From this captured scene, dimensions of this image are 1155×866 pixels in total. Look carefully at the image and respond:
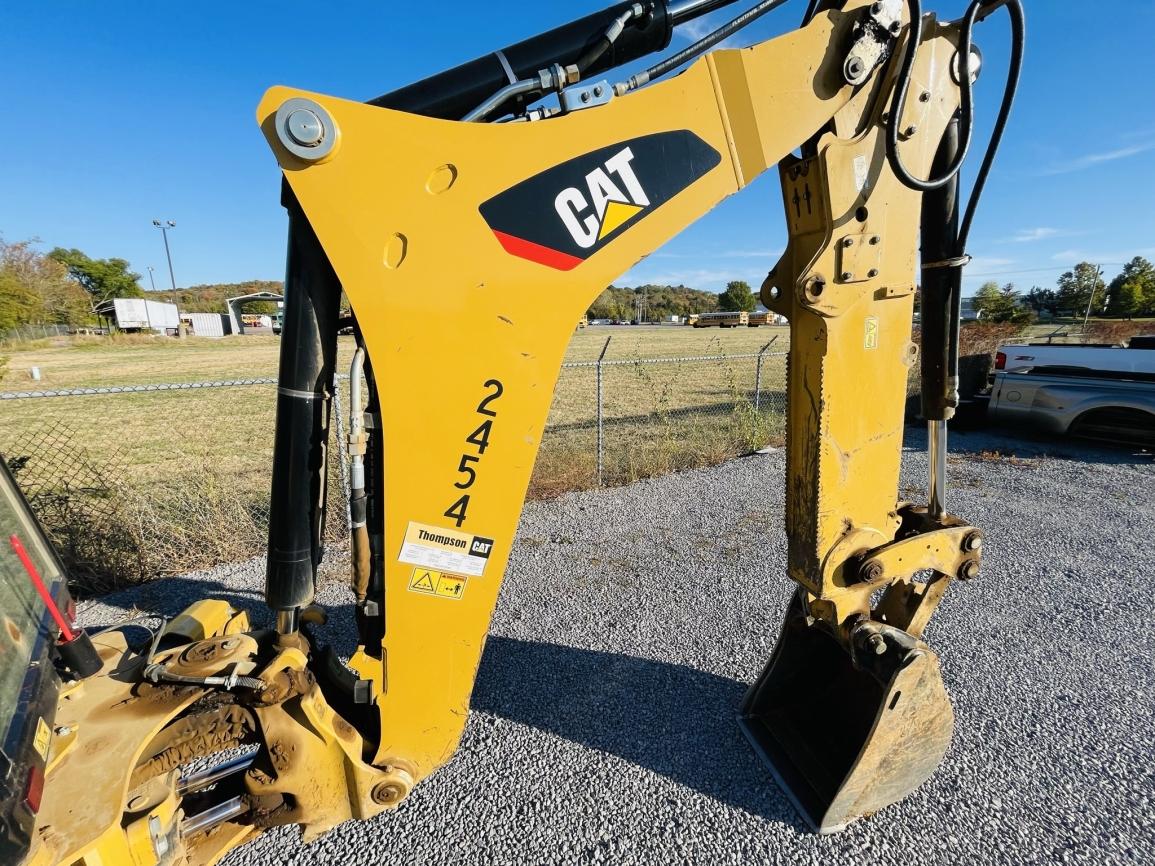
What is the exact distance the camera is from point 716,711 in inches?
113

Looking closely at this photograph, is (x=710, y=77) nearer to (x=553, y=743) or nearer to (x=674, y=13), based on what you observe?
(x=674, y=13)

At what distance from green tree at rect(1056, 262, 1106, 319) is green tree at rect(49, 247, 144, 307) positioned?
114 meters

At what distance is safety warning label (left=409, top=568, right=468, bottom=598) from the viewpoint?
151cm

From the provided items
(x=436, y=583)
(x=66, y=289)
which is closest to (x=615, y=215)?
(x=436, y=583)

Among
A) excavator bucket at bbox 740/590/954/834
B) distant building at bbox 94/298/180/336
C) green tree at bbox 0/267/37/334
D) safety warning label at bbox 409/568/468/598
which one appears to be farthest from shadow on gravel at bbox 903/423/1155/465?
distant building at bbox 94/298/180/336

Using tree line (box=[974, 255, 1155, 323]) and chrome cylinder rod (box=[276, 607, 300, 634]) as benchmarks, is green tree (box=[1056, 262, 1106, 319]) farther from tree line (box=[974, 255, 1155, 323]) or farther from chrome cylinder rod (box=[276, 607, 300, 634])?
chrome cylinder rod (box=[276, 607, 300, 634])

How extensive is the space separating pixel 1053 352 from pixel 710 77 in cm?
934

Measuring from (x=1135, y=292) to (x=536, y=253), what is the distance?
223 ft

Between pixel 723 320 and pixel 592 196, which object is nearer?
pixel 592 196

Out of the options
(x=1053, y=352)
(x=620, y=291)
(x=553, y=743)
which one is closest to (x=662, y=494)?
(x=553, y=743)

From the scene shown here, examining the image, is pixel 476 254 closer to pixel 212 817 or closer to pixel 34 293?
pixel 212 817

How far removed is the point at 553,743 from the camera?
267 centimetres

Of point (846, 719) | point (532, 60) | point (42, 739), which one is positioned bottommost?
point (846, 719)

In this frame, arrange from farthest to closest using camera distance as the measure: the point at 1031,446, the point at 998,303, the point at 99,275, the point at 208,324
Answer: the point at 99,275 → the point at 208,324 → the point at 998,303 → the point at 1031,446
